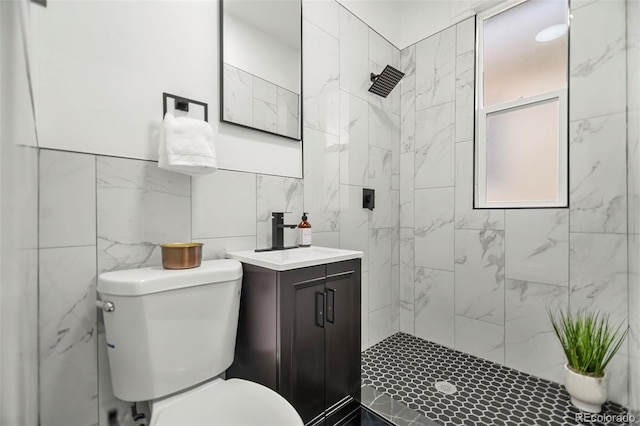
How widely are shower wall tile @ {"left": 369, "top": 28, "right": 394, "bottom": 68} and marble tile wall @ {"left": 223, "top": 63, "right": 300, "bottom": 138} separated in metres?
0.90

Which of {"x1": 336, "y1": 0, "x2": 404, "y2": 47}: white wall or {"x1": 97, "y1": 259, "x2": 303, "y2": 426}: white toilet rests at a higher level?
{"x1": 336, "y1": 0, "x2": 404, "y2": 47}: white wall

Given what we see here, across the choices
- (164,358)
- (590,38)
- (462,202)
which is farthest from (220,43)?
(590,38)

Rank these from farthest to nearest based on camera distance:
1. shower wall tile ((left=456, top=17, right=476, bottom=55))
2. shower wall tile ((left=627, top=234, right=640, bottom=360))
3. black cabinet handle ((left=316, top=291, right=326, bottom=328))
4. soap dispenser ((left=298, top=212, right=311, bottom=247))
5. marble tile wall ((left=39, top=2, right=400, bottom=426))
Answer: shower wall tile ((left=456, top=17, right=476, bottom=55)) → soap dispenser ((left=298, top=212, right=311, bottom=247)) → shower wall tile ((left=627, top=234, right=640, bottom=360)) → black cabinet handle ((left=316, top=291, right=326, bottom=328)) → marble tile wall ((left=39, top=2, right=400, bottom=426))

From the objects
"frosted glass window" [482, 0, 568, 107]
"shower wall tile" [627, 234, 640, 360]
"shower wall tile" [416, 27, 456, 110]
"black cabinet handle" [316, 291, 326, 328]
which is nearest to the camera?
"black cabinet handle" [316, 291, 326, 328]

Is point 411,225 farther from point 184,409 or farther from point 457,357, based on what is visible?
point 184,409

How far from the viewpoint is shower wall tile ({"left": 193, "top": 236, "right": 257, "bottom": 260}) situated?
1.32 m

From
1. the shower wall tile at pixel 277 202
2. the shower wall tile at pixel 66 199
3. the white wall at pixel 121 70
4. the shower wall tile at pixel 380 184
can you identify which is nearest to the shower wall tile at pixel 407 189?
the shower wall tile at pixel 380 184

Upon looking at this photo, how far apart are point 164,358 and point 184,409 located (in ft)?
0.57

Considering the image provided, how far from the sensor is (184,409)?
0.94m

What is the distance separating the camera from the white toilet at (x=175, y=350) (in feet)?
2.99

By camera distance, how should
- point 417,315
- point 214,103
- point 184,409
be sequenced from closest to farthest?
1. point 184,409
2. point 214,103
3. point 417,315

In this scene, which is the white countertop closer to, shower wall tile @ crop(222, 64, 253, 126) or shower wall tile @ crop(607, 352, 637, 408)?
shower wall tile @ crop(222, 64, 253, 126)

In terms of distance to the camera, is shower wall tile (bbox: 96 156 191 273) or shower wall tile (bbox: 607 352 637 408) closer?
shower wall tile (bbox: 96 156 191 273)

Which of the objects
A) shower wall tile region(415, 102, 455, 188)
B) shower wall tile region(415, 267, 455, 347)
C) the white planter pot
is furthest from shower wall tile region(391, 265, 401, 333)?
the white planter pot
